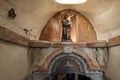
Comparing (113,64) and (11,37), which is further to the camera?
(113,64)

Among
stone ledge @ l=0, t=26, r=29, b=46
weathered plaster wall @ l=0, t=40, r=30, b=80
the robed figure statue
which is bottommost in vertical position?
weathered plaster wall @ l=0, t=40, r=30, b=80

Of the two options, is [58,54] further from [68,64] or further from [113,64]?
[113,64]

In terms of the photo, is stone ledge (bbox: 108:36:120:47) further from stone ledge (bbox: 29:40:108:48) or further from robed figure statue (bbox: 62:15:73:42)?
robed figure statue (bbox: 62:15:73:42)

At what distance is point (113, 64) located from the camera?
275cm

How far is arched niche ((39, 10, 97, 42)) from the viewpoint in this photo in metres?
3.42

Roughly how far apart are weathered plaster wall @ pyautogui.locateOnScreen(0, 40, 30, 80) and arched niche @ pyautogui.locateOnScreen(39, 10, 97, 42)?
66 cm

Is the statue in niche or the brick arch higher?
the statue in niche

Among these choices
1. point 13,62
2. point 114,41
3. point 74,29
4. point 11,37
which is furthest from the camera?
point 74,29

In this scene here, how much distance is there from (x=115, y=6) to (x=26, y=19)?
1351 mm

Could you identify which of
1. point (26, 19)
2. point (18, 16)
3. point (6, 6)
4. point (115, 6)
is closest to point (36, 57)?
point (26, 19)

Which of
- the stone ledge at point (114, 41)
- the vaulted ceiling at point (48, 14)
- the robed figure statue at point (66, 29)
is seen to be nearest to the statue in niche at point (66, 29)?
the robed figure statue at point (66, 29)

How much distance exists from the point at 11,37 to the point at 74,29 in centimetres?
153

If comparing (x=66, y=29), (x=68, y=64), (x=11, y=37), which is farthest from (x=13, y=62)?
(x=66, y=29)

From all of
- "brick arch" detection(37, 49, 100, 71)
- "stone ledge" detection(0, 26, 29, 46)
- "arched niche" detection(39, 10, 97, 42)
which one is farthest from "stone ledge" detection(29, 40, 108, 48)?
"arched niche" detection(39, 10, 97, 42)
